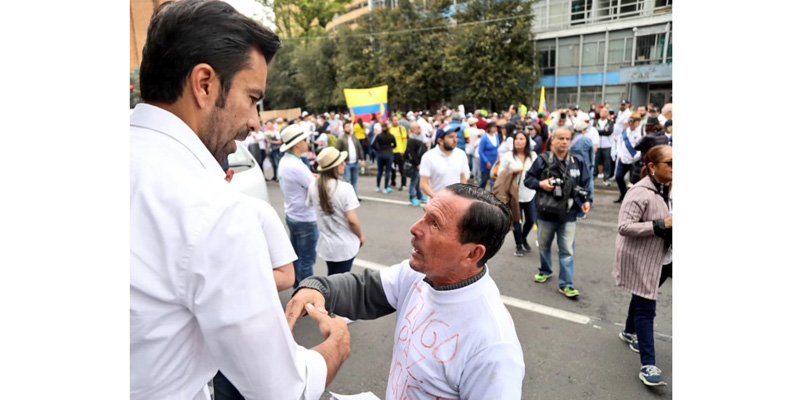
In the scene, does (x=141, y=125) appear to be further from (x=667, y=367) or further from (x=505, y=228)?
(x=667, y=367)

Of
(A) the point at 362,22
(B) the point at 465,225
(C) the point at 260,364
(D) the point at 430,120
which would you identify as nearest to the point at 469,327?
(B) the point at 465,225

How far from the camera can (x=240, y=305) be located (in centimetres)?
98

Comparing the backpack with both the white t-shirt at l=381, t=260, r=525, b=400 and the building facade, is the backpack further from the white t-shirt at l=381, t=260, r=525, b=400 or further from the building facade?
the building facade

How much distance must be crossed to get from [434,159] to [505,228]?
4.69 metres

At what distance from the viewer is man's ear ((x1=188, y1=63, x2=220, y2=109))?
1114mm

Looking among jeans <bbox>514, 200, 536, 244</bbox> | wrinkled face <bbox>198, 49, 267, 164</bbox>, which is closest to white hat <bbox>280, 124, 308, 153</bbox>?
jeans <bbox>514, 200, 536, 244</bbox>

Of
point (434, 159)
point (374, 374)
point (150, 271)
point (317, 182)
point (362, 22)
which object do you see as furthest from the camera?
point (362, 22)

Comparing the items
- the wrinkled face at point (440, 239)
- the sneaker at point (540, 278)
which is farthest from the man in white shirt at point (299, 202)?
the wrinkled face at point (440, 239)

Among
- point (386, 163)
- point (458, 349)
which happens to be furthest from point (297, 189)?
point (386, 163)

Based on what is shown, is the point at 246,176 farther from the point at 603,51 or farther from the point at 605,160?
the point at 603,51

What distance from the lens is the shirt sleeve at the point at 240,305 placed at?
37.5 inches

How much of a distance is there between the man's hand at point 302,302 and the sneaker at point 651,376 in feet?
8.97

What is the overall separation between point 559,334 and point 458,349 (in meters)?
2.94

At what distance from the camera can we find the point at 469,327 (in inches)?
63.8
